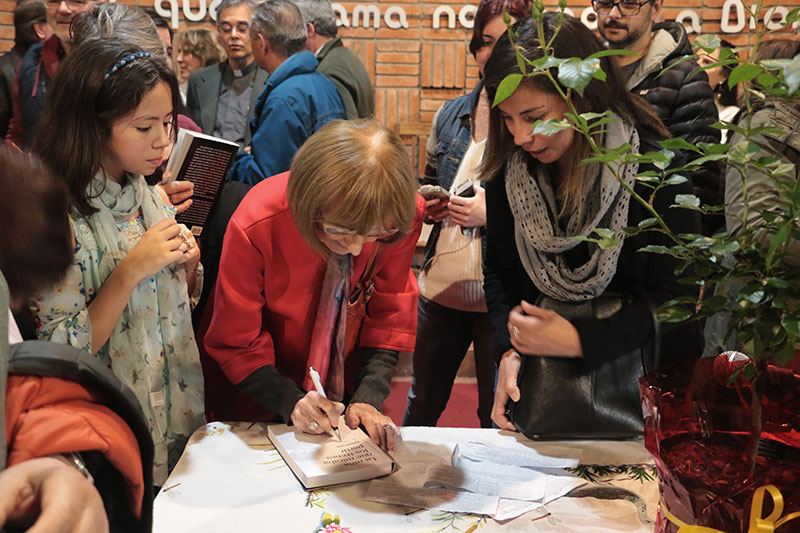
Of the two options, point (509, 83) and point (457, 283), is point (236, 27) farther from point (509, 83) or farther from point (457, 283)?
point (509, 83)

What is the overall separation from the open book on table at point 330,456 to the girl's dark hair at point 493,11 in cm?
150

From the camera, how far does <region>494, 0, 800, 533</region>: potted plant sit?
830 mm

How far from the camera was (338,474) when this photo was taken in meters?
1.35

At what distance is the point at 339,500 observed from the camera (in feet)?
4.31

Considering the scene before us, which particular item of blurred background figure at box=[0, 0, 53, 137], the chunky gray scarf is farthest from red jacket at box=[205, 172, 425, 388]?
blurred background figure at box=[0, 0, 53, 137]

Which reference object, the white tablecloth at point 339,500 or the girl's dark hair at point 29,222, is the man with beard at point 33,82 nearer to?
the white tablecloth at point 339,500

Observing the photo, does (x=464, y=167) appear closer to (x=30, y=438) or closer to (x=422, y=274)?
(x=422, y=274)

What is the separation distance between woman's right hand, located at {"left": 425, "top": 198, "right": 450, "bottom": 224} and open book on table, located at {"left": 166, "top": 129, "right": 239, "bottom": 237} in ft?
2.12

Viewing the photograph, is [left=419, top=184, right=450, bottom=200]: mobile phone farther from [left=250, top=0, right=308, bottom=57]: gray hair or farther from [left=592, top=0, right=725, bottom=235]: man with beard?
[left=250, top=0, right=308, bottom=57]: gray hair

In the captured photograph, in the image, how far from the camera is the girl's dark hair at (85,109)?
1522mm

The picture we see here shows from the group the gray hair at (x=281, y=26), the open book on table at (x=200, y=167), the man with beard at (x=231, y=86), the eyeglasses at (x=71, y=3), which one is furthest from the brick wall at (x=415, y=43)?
the open book on table at (x=200, y=167)

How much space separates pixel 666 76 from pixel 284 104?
131 cm

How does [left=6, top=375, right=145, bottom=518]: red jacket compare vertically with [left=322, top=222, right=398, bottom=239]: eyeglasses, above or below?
below

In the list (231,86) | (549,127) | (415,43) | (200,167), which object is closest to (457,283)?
(200,167)
